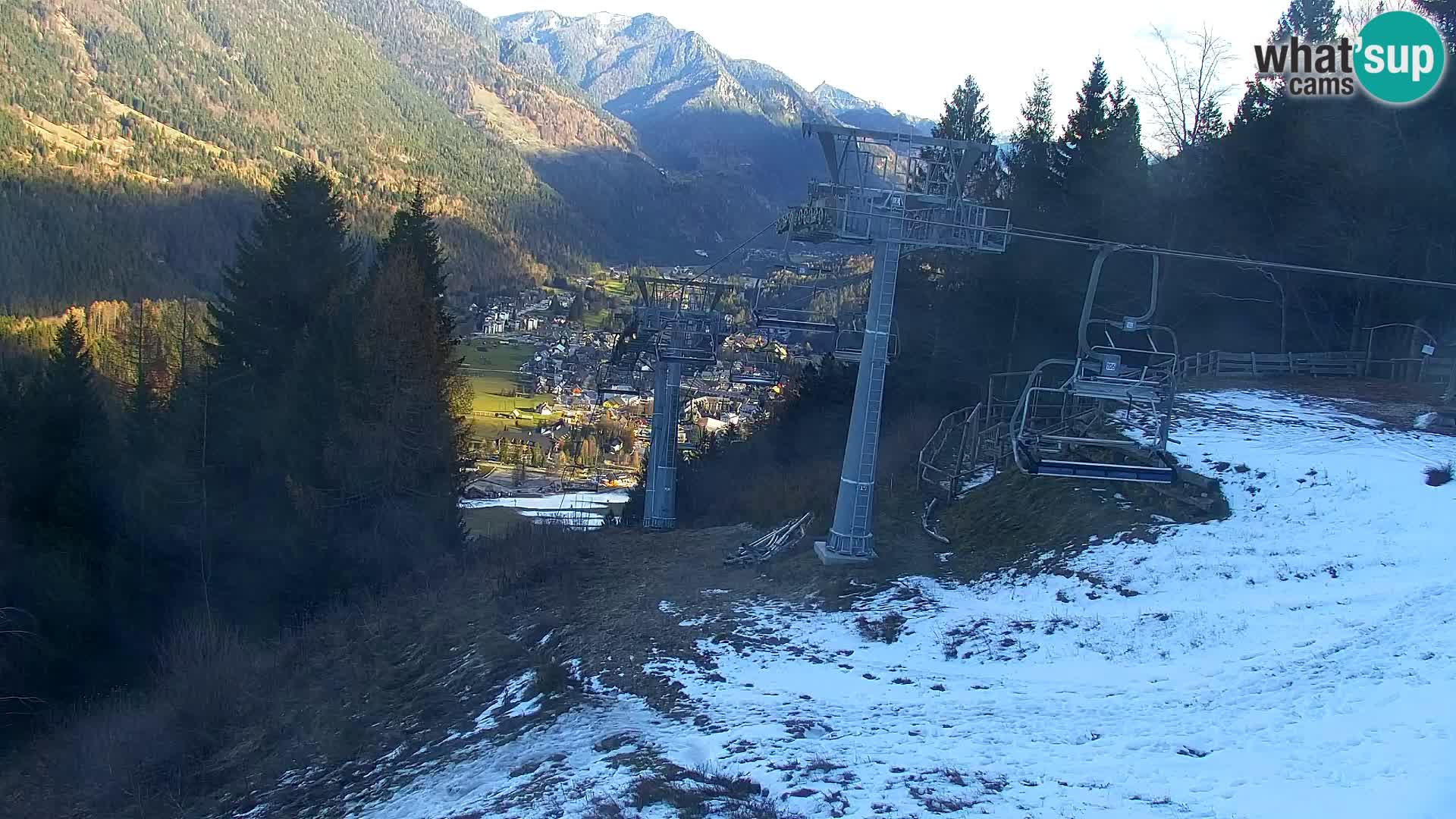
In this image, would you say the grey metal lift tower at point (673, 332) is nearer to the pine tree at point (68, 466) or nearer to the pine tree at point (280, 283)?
the pine tree at point (280, 283)

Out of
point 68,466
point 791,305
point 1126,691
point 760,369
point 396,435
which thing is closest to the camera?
point 1126,691

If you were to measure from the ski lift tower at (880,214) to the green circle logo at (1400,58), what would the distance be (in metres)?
14.8

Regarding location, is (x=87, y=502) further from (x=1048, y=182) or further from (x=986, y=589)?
(x=1048, y=182)

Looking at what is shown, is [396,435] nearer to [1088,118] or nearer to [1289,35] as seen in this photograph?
[1088,118]

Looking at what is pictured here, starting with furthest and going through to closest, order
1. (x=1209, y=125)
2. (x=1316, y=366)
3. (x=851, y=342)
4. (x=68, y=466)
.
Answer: (x=1209, y=125) → (x=68, y=466) → (x=1316, y=366) → (x=851, y=342)

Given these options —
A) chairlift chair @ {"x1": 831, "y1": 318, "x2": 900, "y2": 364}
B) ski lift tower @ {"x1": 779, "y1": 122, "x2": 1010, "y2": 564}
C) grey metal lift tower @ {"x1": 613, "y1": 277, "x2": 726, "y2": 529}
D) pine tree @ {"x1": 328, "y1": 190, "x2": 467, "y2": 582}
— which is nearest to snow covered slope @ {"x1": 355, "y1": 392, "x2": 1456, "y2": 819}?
ski lift tower @ {"x1": 779, "y1": 122, "x2": 1010, "y2": 564}

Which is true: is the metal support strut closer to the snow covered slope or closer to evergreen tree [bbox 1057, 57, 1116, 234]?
the snow covered slope

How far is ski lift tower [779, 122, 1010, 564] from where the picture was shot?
1465 centimetres

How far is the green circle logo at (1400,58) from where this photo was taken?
23641 millimetres

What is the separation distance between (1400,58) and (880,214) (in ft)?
57.3

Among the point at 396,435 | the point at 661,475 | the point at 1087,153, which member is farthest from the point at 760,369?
the point at 1087,153

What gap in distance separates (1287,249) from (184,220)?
12950 centimetres

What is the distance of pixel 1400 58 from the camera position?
955 inches

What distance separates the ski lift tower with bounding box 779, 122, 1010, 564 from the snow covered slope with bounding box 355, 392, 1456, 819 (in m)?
3.16
